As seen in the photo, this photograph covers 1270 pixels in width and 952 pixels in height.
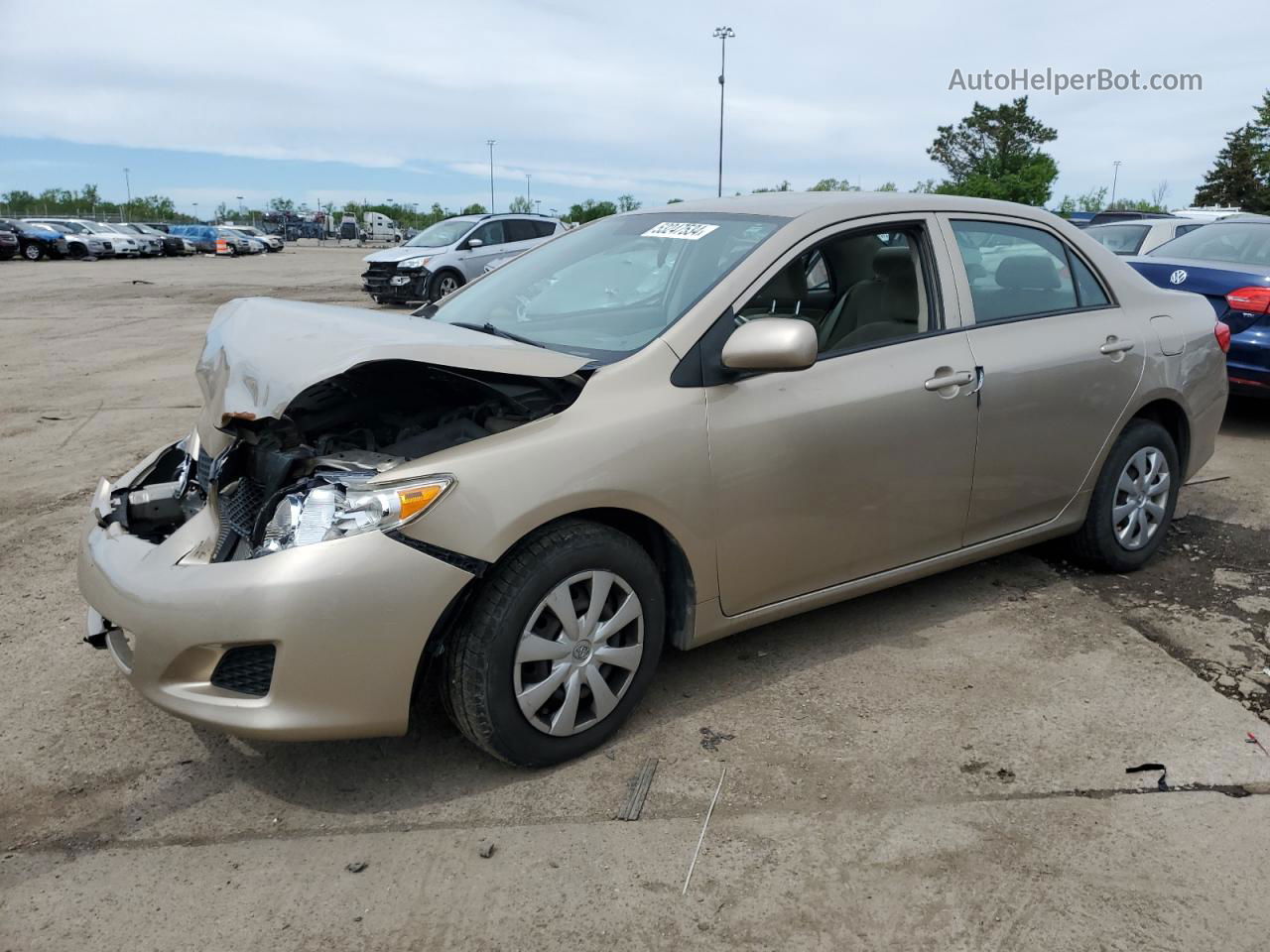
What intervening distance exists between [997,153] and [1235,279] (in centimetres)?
6180

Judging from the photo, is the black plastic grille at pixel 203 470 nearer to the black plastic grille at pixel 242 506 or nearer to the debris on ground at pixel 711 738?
the black plastic grille at pixel 242 506

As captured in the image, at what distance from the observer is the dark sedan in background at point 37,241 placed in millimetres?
37250

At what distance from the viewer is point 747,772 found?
119 inches

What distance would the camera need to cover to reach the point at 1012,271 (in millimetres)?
4121

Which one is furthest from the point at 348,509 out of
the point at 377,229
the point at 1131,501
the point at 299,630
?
the point at 377,229

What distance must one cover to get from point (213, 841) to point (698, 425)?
1.77 meters

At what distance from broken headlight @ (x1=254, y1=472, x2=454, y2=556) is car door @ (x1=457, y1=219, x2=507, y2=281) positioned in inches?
596

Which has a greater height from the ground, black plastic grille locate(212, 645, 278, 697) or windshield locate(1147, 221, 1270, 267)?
windshield locate(1147, 221, 1270, 267)

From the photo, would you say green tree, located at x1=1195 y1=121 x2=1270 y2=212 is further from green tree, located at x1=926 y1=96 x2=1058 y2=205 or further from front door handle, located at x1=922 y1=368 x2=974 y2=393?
front door handle, located at x1=922 y1=368 x2=974 y2=393

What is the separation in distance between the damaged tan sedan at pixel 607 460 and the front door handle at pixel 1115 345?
0.5 inches

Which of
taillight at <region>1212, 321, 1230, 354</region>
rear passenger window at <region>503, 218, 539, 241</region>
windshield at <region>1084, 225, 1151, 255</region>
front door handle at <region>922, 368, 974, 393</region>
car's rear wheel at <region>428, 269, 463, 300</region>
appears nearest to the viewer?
front door handle at <region>922, 368, 974, 393</region>

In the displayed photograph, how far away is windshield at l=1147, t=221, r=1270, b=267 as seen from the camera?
24.9ft

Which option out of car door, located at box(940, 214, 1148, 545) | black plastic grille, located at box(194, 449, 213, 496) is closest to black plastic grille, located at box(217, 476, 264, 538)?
black plastic grille, located at box(194, 449, 213, 496)

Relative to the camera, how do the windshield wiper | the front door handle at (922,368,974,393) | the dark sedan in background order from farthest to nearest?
the dark sedan in background < the front door handle at (922,368,974,393) < the windshield wiper
